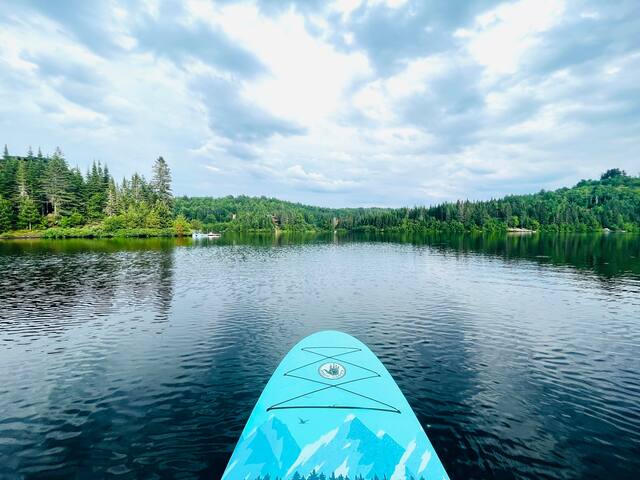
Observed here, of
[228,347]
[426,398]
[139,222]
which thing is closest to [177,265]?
[228,347]

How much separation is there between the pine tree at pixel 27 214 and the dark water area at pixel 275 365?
11632 cm

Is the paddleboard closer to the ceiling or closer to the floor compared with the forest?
closer to the floor

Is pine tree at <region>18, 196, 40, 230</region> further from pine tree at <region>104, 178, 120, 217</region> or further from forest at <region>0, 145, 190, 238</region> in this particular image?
pine tree at <region>104, 178, 120, 217</region>

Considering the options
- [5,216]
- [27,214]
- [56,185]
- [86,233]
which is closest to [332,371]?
[86,233]

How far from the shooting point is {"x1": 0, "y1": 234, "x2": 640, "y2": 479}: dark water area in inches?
449

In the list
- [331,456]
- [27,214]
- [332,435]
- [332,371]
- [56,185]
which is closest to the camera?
[331,456]

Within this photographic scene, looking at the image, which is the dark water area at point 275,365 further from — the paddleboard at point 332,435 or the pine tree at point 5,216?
the pine tree at point 5,216

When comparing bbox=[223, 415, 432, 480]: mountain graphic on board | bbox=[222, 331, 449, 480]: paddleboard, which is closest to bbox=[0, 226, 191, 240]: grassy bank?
bbox=[222, 331, 449, 480]: paddleboard

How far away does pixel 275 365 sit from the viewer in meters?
18.6

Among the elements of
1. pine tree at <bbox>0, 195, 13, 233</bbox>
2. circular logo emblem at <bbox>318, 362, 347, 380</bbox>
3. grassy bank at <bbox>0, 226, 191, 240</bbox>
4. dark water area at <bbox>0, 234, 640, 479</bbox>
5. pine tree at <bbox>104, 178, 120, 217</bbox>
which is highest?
pine tree at <bbox>104, 178, 120, 217</bbox>

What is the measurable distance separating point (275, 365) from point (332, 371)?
6737 mm

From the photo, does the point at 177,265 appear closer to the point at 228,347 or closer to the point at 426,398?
the point at 228,347

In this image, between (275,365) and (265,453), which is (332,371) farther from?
(275,365)

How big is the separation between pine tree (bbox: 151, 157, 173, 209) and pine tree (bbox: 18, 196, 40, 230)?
51.1 meters
